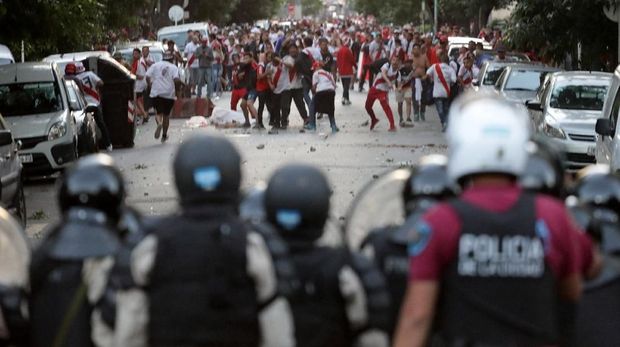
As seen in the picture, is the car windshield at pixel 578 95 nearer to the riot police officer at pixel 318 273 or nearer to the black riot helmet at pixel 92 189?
the black riot helmet at pixel 92 189

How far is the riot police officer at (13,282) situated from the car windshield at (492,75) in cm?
2265

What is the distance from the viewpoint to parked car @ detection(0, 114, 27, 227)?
46.0ft

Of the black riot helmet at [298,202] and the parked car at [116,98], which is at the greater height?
the black riot helmet at [298,202]

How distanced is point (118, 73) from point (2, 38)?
205 cm

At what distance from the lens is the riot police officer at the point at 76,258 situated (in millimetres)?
5301

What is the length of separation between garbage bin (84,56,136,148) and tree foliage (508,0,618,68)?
8.54 meters

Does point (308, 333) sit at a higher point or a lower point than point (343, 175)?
higher

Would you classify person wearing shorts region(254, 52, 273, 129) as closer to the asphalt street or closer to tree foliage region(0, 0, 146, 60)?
the asphalt street

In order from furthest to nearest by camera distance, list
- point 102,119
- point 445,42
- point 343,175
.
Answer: point 445,42 → point 102,119 → point 343,175

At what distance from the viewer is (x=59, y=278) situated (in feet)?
17.6

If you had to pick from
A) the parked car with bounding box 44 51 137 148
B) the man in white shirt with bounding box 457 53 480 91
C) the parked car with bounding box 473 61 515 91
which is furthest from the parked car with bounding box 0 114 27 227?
the man in white shirt with bounding box 457 53 480 91

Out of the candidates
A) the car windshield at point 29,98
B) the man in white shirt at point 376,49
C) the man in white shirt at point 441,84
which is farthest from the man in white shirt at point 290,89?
the man in white shirt at point 376,49

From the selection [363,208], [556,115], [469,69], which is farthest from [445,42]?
[363,208]

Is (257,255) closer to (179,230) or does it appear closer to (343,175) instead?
(179,230)
